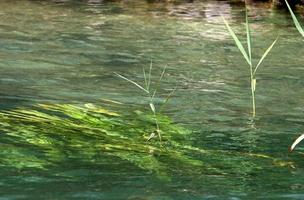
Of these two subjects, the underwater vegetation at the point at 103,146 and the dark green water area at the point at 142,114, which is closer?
the dark green water area at the point at 142,114

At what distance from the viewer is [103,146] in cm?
360

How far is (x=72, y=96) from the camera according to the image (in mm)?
5203

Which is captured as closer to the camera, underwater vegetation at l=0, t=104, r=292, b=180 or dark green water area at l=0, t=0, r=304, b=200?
dark green water area at l=0, t=0, r=304, b=200

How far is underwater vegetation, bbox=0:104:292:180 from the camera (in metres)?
3.37

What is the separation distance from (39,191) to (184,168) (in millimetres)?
714

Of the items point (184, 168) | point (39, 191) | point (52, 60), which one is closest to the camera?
point (39, 191)

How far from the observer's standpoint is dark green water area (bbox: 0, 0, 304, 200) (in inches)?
123

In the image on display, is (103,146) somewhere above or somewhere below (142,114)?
above

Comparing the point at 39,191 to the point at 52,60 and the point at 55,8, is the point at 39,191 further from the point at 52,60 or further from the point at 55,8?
the point at 55,8

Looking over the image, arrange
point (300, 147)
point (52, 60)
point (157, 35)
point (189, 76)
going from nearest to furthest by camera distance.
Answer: point (300, 147), point (189, 76), point (52, 60), point (157, 35)

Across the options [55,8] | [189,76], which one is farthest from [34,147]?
[55,8]

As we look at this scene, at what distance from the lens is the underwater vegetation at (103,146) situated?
3.37m

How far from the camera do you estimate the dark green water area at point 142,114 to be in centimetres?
314

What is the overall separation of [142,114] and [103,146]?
3.30 feet
